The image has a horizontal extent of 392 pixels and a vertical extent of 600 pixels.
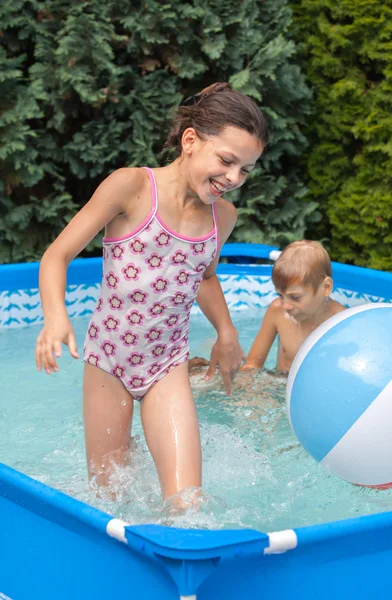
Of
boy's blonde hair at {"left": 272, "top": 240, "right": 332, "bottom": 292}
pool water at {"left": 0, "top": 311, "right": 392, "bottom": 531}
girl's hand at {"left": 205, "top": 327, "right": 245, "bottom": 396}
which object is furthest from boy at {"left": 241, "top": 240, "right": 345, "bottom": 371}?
girl's hand at {"left": 205, "top": 327, "right": 245, "bottom": 396}

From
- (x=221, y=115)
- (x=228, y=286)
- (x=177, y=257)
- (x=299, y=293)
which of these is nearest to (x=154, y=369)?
(x=177, y=257)

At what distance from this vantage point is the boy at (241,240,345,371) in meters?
3.88

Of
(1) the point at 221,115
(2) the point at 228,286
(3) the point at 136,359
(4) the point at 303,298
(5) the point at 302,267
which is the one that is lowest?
(2) the point at 228,286

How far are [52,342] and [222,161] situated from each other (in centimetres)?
84

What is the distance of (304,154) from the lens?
7.54 metres

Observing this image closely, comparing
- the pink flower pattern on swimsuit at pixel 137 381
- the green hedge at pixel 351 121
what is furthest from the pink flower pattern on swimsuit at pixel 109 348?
the green hedge at pixel 351 121

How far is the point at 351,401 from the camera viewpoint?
254 cm

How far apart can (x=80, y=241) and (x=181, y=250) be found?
38 centimetres

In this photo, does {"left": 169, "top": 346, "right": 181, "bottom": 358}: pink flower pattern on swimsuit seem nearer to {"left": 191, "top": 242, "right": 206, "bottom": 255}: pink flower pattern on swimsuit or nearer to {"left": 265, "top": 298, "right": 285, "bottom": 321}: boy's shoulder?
{"left": 191, "top": 242, "right": 206, "bottom": 255}: pink flower pattern on swimsuit

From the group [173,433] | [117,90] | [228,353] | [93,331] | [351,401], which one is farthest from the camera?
[117,90]

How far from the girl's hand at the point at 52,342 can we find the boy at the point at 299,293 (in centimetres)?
170

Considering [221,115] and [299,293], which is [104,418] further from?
[299,293]

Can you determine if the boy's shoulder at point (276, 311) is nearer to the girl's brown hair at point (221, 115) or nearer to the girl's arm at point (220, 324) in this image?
the girl's arm at point (220, 324)

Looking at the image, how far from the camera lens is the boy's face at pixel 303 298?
12.8 ft
